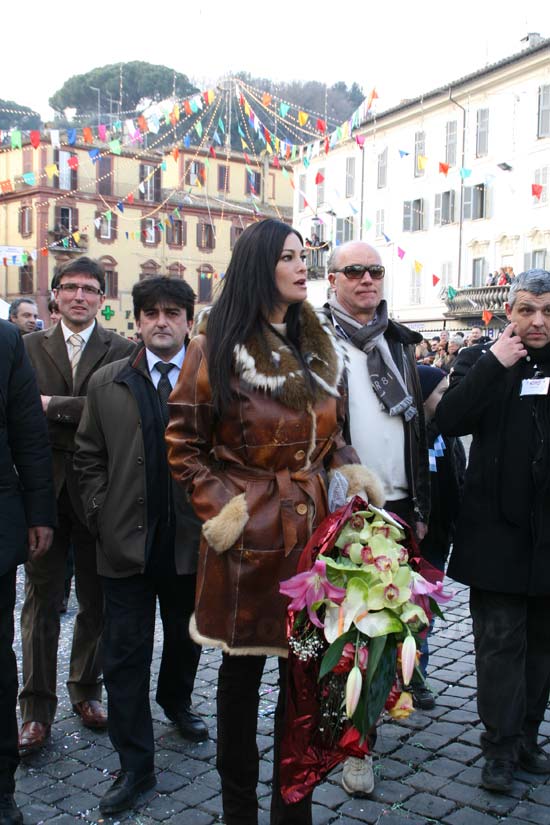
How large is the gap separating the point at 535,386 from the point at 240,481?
1440mm

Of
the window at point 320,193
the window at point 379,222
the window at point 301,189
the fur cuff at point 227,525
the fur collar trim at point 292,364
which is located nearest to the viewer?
the fur cuff at point 227,525

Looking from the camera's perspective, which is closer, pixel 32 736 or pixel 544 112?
pixel 32 736

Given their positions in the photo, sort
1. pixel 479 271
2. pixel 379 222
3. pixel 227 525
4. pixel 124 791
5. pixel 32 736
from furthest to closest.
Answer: pixel 379 222 → pixel 479 271 → pixel 32 736 → pixel 124 791 → pixel 227 525

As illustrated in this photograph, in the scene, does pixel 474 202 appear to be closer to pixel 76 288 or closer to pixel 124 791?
pixel 76 288

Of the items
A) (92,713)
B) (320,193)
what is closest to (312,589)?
(92,713)

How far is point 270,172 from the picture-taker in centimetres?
5272

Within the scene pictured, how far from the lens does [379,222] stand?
3881 centimetres

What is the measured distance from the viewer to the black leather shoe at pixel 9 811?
11.0 ft

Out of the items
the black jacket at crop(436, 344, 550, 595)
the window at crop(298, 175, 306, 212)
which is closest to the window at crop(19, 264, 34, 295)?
the window at crop(298, 175, 306, 212)

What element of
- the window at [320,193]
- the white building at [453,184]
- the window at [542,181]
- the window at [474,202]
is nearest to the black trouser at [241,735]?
the white building at [453,184]

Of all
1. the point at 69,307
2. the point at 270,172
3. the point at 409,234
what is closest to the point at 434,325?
the point at 409,234

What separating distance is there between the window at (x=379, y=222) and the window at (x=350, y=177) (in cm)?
194

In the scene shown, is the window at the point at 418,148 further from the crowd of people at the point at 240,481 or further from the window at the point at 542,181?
the crowd of people at the point at 240,481

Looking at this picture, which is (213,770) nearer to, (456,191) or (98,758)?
(98,758)
